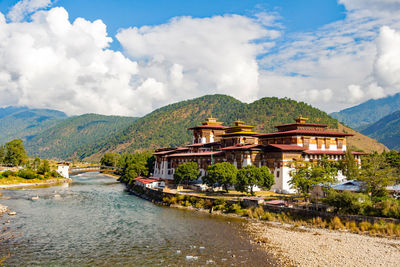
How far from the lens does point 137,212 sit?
60.3 metres

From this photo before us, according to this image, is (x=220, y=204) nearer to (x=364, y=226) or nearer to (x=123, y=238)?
(x=123, y=238)

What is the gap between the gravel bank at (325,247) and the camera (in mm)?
31703

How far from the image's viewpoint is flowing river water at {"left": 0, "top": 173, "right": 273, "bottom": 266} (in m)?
33.2

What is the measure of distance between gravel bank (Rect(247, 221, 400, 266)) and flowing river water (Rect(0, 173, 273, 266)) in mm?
2245

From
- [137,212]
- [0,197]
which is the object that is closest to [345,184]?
[137,212]

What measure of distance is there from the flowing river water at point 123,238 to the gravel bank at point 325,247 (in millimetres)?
2245

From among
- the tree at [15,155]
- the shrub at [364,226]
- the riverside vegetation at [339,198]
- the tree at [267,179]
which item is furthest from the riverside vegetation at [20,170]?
the shrub at [364,226]

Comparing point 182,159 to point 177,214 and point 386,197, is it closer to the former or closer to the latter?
point 177,214

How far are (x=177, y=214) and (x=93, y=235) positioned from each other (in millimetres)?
17137

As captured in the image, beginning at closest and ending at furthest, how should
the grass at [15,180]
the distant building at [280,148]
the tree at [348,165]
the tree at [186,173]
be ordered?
the tree at [348,165] < the distant building at [280,148] < the tree at [186,173] < the grass at [15,180]

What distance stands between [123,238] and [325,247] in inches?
917

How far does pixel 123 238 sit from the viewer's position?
137ft

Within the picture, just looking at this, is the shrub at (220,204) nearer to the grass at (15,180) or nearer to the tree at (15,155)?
the grass at (15,180)

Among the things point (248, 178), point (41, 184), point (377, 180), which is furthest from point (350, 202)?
point (41, 184)
